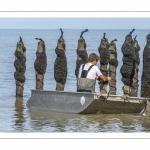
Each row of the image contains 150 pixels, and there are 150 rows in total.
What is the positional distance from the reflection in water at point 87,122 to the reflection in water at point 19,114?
12.1 inches

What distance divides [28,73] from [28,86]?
35.3 feet

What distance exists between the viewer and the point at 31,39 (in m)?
96.4

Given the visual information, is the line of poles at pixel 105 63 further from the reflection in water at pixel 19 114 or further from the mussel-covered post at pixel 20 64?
the reflection in water at pixel 19 114

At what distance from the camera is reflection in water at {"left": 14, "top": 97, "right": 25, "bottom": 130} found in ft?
78.8

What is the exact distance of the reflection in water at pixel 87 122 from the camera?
23.3 m

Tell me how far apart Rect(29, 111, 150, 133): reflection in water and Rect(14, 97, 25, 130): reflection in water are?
1.01ft

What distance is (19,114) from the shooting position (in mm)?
26688

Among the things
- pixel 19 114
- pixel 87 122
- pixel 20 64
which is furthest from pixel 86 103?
pixel 20 64

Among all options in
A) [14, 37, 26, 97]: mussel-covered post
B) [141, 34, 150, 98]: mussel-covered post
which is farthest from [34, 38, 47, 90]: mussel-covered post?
[141, 34, 150, 98]: mussel-covered post

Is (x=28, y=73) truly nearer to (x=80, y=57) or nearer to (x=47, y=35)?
(x=80, y=57)

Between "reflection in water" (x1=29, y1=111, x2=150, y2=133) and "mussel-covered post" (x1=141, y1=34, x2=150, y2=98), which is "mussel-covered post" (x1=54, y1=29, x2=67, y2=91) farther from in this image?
"mussel-covered post" (x1=141, y1=34, x2=150, y2=98)

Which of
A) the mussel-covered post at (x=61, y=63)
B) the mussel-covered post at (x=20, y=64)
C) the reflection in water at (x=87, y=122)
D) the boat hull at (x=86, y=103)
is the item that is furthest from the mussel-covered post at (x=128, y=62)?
the mussel-covered post at (x=20, y=64)
